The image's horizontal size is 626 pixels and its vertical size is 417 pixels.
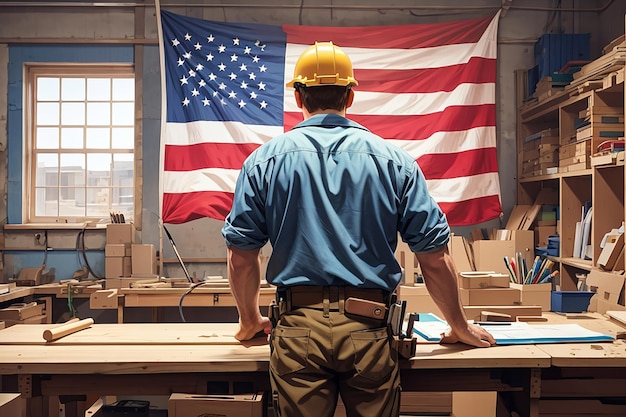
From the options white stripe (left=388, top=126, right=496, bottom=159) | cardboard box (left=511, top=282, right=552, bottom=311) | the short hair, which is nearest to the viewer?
the short hair

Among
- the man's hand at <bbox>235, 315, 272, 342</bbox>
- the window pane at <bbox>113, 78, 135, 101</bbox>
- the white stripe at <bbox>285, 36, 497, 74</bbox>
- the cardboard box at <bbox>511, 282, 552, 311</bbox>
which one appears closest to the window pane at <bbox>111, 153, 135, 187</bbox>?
the window pane at <bbox>113, 78, 135, 101</bbox>

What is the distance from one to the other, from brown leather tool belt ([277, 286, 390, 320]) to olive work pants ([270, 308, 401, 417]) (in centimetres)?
2

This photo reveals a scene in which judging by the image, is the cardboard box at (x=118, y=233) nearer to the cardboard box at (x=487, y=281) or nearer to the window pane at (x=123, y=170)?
the window pane at (x=123, y=170)

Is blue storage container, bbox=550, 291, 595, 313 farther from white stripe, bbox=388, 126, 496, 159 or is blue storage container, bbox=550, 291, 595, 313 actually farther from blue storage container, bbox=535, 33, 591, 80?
blue storage container, bbox=535, 33, 591, 80

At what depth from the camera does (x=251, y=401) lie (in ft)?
6.31

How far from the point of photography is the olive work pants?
68.5 inches

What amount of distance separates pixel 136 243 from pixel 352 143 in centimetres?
423

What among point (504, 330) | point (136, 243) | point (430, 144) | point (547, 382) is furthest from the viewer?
point (136, 243)

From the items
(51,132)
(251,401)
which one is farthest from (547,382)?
(51,132)

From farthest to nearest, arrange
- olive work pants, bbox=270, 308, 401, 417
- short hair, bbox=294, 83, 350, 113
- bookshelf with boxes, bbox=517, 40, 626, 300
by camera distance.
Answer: bookshelf with boxes, bbox=517, 40, 626, 300 → short hair, bbox=294, 83, 350, 113 → olive work pants, bbox=270, 308, 401, 417

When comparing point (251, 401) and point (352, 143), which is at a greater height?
point (352, 143)

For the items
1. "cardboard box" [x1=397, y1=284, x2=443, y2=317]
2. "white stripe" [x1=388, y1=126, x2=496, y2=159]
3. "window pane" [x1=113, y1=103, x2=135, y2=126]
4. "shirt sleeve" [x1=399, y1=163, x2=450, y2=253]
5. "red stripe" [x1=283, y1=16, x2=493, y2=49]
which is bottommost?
"cardboard box" [x1=397, y1=284, x2=443, y2=317]

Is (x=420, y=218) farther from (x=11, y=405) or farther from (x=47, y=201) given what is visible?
(x=47, y=201)

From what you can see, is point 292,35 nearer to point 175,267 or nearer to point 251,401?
point 175,267
